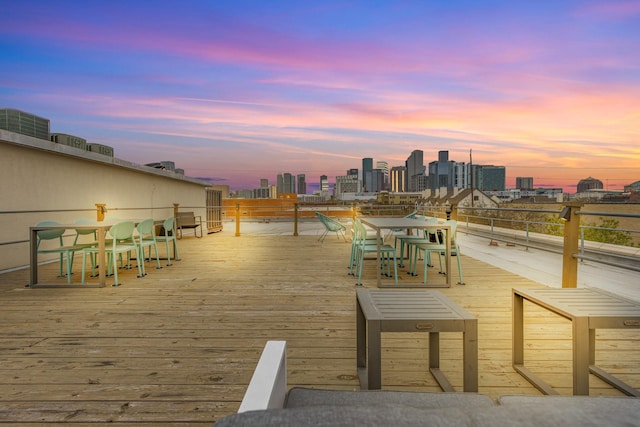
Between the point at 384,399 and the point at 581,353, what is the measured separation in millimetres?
1057

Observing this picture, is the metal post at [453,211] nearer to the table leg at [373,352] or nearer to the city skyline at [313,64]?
the city skyline at [313,64]

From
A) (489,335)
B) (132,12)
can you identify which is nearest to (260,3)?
(132,12)

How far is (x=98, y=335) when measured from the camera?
2.44 meters

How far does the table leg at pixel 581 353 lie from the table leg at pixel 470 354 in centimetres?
38

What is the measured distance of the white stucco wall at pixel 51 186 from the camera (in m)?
5.34

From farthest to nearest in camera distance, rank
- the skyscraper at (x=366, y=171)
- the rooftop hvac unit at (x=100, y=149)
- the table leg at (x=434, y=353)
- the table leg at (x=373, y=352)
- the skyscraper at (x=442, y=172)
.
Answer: the skyscraper at (x=442, y=172) < the skyscraper at (x=366, y=171) < the rooftop hvac unit at (x=100, y=149) < the table leg at (x=434, y=353) < the table leg at (x=373, y=352)

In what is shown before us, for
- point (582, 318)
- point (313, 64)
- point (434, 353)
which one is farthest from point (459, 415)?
point (313, 64)

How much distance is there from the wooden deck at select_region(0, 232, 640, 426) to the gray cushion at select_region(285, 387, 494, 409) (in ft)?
2.56

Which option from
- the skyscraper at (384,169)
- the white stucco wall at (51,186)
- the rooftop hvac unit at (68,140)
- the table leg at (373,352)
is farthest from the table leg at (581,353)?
the skyscraper at (384,169)

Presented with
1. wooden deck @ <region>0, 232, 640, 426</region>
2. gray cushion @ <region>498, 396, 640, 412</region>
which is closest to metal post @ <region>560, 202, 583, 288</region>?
wooden deck @ <region>0, 232, 640, 426</region>

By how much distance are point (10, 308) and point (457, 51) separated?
35.8 feet

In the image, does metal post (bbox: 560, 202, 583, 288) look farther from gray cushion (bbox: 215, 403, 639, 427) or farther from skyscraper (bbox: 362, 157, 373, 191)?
skyscraper (bbox: 362, 157, 373, 191)

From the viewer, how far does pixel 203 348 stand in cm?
221

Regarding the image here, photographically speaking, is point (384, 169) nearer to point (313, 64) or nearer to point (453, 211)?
point (313, 64)
